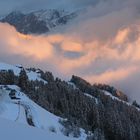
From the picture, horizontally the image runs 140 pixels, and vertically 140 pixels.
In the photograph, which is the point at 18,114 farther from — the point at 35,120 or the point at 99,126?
the point at 99,126

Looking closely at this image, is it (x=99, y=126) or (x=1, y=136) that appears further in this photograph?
(x=99, y=126)

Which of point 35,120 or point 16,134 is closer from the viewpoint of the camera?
point 16,134

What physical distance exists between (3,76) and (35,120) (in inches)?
2936

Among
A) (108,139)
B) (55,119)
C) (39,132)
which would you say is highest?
(108,139)

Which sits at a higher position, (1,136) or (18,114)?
(18,114)

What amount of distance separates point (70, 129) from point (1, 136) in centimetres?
10268

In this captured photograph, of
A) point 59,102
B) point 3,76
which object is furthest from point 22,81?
point 59,102

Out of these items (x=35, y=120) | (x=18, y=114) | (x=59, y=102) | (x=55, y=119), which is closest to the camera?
(x=18, y=114)

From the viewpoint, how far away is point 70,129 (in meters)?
121

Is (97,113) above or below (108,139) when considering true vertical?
above

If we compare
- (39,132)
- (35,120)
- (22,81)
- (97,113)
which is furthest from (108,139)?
(39,132)

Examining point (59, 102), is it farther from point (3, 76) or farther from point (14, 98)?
point (14, 98)

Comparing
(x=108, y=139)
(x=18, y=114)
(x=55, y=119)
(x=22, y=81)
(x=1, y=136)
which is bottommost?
(x=1, y=136)

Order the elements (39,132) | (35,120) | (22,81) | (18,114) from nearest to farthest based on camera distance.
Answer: (39,132)
(18,114)
(35,120)
(22,81)
